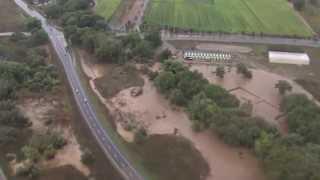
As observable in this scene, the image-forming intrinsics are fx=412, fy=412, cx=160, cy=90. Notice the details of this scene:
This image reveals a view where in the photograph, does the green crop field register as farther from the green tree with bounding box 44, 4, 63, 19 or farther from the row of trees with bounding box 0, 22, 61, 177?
the row of trees with bounding box 0, 22, 61, 177

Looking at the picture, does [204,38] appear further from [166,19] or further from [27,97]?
[27,97]

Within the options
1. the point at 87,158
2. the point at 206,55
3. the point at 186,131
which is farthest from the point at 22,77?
the point at 206,55

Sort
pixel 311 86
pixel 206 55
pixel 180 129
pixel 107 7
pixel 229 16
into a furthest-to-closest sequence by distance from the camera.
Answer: pixel 107 7 < pixel 229 16 < pixel 206 55 < pixel 311 86 < pixel 180 129

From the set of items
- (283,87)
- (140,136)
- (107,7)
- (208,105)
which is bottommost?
(140,136)

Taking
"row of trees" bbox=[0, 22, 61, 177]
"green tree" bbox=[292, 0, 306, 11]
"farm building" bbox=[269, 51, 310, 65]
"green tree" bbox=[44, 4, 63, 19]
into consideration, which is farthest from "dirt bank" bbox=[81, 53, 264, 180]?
"green tree" bbox=[292, 0, 306, 11]

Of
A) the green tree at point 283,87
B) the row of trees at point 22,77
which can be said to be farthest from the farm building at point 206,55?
the row of trees at point 22,77

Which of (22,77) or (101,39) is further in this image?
(101,39)

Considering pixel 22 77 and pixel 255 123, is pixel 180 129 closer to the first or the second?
pixel 255 123
